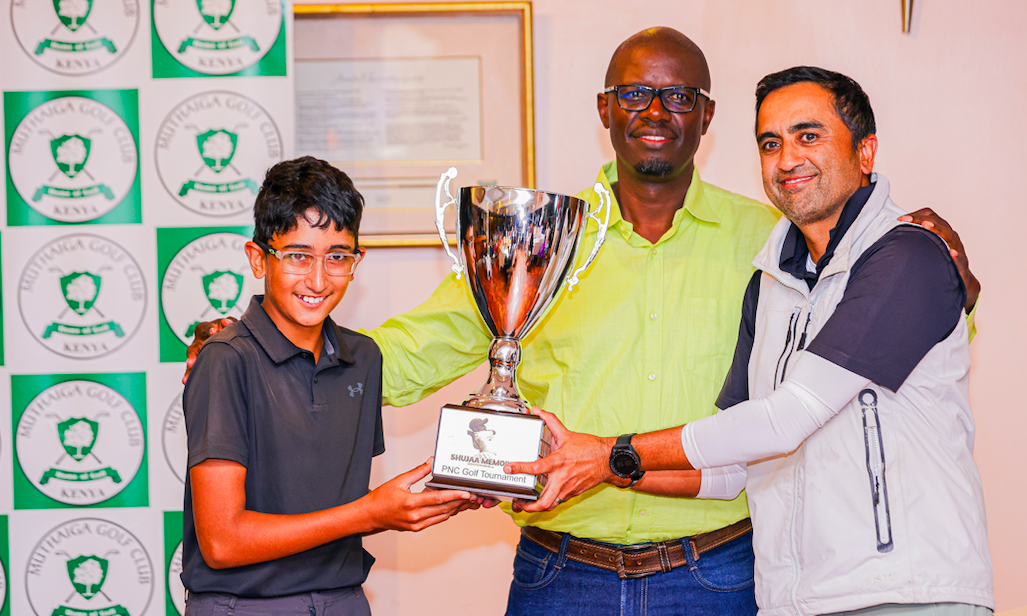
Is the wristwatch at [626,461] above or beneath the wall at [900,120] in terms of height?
beneath

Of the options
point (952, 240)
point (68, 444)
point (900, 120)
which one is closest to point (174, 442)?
point (68, 444)

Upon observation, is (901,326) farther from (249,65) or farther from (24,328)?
(24,328)

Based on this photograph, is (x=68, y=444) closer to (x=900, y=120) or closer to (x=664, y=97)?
(x=664, y=97)

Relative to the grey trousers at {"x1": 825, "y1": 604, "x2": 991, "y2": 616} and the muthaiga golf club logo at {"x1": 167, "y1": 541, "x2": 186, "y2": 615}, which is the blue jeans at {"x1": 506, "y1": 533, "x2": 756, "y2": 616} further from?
the muthaiga golf club logo at {"x1": 167, "y1": 541, "x2": 186, "y2": 615}

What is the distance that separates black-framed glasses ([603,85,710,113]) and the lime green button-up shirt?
16 cm

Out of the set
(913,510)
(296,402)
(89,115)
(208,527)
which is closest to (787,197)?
(913,510)

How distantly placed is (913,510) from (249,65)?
5.85 feet

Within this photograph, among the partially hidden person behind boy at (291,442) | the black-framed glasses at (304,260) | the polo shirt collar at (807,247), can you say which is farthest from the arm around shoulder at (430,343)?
the polo shirt collar at (807,247)

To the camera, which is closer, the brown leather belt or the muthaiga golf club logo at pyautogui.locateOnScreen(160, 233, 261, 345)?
the brown leather belt

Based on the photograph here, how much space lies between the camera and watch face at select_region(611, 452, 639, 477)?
148cm

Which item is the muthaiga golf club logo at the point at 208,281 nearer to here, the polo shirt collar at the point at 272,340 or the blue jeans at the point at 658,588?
the polo shirt collar at the point at 272,340

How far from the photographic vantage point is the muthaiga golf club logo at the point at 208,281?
2.12 metres

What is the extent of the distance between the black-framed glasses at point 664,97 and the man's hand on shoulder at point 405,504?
2.81 feet

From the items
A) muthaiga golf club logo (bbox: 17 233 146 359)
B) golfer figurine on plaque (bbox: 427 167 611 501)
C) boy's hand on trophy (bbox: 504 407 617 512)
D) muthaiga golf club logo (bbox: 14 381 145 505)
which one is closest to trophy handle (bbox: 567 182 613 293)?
golfer figurine on plaque (bbox: 427 167 611 501)
